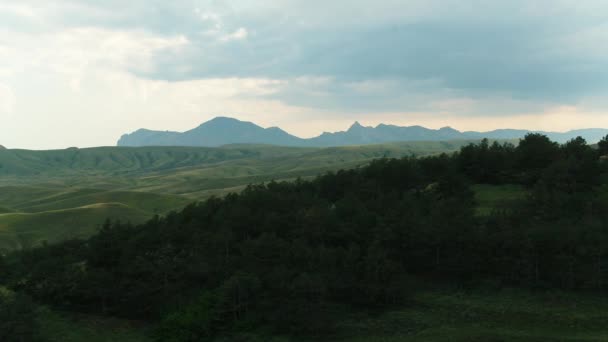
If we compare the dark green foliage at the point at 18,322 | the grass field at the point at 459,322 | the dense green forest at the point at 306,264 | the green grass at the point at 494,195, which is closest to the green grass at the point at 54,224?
the dense green forest at the point at 306,264

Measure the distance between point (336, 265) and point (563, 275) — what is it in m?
19.6

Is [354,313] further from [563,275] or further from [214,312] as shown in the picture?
[563,275]

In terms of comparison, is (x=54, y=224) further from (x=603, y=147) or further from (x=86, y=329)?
(x=603, y=147)

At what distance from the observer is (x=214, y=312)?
→ 38.3m

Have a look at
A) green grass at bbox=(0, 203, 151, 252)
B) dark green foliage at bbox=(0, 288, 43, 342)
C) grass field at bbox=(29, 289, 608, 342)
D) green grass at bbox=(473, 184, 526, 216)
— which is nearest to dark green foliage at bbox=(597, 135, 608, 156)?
green grass at bbox=(473, 184, 526, 216)

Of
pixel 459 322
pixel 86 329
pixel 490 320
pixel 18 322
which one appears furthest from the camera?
pixel 86 329

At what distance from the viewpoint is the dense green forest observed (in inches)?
1507

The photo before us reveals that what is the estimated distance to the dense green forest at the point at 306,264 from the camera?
126 ft

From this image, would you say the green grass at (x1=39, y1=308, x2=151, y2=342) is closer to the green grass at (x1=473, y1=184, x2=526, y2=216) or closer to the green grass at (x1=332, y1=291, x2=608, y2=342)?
the green grass at (x1=332, y1=291, x2=608, y2=342)

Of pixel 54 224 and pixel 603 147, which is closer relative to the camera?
pixel 603 147

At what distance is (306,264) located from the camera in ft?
146

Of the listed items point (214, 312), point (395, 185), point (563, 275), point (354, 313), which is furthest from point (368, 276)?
point (395, 185)

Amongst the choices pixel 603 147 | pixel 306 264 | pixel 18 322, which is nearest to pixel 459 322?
pixel 306 264

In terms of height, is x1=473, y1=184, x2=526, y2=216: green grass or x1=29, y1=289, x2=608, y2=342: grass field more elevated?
x1=473, y1=184, x2=526, y2=216: green grass
